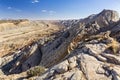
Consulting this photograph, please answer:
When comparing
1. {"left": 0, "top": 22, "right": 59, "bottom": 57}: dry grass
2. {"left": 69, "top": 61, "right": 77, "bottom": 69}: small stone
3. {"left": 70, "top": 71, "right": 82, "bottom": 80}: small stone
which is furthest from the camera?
{"left": 0, "top": 22, "right": 59, "bottom": 57}: dry grass

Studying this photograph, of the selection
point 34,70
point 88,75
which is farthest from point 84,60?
point 34,70

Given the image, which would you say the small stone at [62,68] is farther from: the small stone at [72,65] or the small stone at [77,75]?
the small stone at [77,75]

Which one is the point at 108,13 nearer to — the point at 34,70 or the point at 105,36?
the point at 105,36

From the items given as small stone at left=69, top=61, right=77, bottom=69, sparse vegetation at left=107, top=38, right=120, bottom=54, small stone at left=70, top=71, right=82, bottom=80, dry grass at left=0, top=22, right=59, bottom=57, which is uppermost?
sparse vegetation at left=107, top=38, right=120, bottom=54

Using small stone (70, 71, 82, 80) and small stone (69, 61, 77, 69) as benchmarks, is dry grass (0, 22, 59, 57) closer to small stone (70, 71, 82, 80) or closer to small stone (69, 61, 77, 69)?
small stone (69, 61, 77, 69)

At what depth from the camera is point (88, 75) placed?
16.8 meters

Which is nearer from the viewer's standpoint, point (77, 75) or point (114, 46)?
point (77, 75)

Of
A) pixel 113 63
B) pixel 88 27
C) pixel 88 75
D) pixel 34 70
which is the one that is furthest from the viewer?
pixel 88 27

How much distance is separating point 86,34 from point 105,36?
7.79 meters

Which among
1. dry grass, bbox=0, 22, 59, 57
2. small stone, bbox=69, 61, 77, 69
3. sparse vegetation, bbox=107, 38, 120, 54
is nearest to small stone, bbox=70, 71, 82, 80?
small stone, bbox=69, 61, 77, 69

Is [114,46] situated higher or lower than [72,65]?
higher

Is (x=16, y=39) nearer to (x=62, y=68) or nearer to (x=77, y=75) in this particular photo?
(x=62, y=68)

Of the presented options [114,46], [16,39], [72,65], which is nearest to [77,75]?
[72,65]

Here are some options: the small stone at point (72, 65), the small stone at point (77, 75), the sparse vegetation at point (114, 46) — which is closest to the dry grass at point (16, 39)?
the sparse vegetation at point (114, 46)
